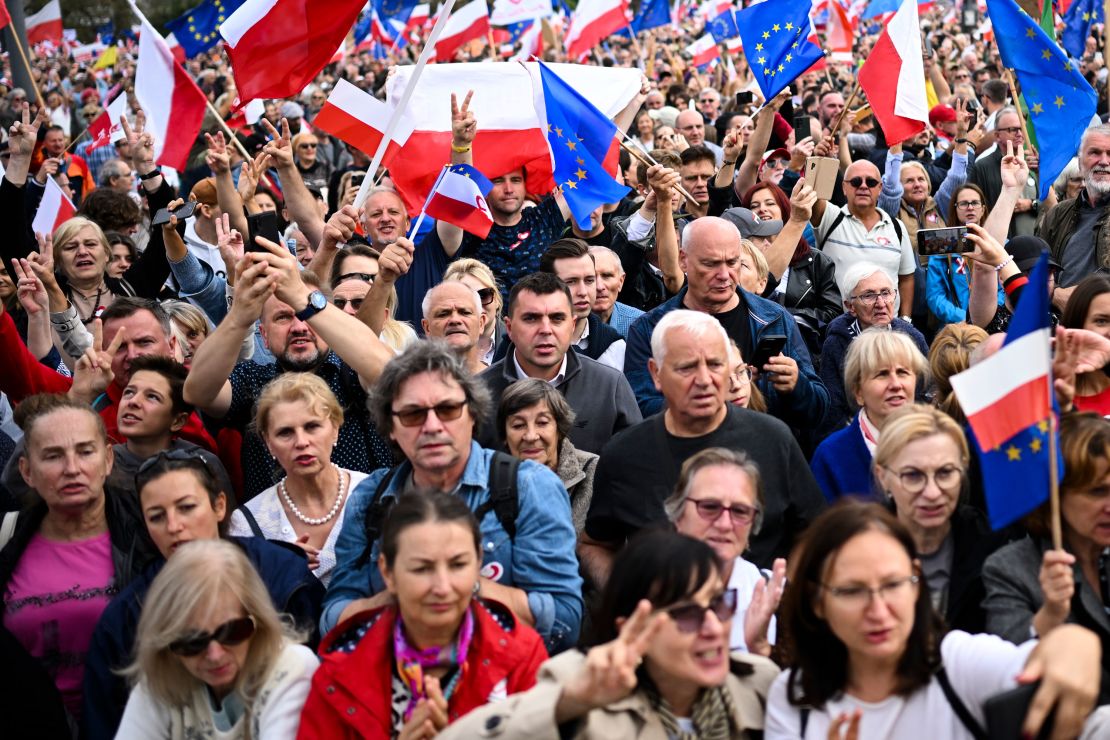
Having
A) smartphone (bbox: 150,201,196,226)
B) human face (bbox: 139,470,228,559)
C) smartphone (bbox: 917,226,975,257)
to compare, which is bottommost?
human face (bbox: 139,470,228,559)

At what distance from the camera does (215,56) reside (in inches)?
1252

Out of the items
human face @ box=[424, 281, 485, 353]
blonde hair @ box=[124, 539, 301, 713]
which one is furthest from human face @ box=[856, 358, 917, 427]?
blonde hair @ box=[124, 539, 301, 713]

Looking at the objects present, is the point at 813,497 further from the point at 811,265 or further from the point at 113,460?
the point at 811,265

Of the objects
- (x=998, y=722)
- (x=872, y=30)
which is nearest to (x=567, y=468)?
(x=998, y=722)

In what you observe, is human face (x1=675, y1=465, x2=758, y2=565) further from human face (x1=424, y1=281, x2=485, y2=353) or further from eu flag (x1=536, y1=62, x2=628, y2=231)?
eu flag (x1=536, y1=62, x2=628, y2=231)

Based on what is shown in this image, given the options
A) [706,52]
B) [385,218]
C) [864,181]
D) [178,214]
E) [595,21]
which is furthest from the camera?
[706,52]

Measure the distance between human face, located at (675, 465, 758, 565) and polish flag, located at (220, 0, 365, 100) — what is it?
12.2 feet

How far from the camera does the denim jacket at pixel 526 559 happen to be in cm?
445

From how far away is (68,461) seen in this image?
4.99 m

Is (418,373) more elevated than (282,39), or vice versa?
(282,39)

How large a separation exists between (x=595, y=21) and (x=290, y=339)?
35.2ft

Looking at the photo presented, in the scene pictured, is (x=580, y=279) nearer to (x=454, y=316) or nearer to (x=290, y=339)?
(x=454, y=316)

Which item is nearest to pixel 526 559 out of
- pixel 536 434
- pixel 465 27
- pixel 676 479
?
pixel 676 479

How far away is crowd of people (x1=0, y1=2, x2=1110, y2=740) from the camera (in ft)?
11.6
